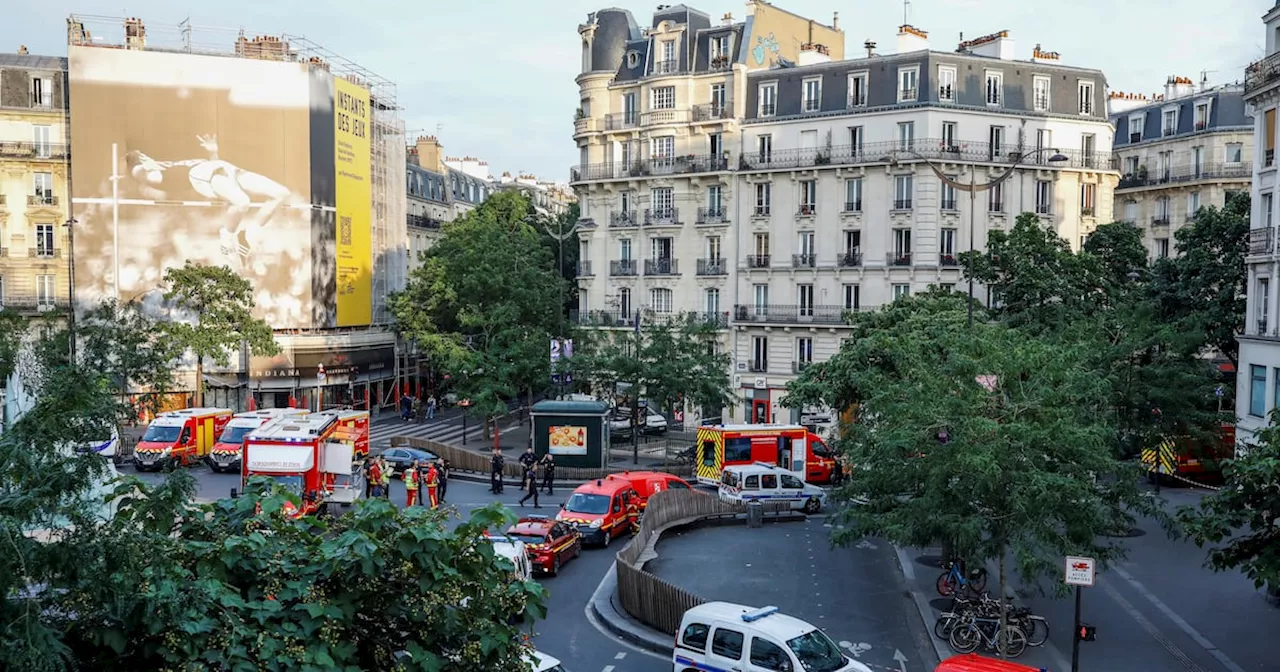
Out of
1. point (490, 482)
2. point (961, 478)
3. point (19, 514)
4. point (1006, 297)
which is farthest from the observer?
point (1006, 297)

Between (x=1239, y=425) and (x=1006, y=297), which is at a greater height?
A: (x=1006, y=297)

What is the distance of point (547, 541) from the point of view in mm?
25016

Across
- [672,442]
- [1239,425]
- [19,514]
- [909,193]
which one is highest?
[909,193]

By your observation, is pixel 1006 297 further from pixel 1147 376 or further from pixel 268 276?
pixel 268 276

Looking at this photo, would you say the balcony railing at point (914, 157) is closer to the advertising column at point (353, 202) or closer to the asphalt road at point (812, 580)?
the advertising column at point (353, 202)

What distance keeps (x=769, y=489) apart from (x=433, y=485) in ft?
33.4

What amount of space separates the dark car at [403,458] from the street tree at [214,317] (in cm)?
1304

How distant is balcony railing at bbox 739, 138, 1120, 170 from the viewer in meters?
50.3

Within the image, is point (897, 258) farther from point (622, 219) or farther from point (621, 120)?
point (621, 120)

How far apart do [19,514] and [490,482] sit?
30590 millimetres

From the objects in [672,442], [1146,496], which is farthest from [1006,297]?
[1146,496]

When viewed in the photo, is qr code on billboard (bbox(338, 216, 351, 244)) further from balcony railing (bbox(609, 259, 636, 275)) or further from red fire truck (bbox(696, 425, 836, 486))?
red fire truck (bbox(696, 425, 836, 486))

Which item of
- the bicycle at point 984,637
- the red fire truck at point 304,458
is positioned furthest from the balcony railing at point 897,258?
the bicycle at point 984,637

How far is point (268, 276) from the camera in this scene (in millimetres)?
55719
